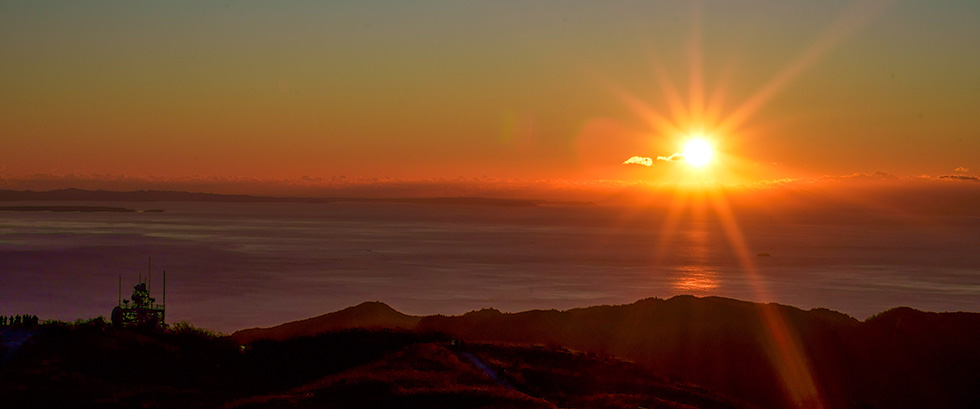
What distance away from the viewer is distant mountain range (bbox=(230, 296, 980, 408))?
41.8 m

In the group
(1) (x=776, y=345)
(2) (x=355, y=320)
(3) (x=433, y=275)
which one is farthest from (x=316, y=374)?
(3) (x=433, y=275)

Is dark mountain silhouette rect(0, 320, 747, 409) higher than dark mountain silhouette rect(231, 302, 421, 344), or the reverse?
dark mountain silhouette rect(0, 320, 747, 409)

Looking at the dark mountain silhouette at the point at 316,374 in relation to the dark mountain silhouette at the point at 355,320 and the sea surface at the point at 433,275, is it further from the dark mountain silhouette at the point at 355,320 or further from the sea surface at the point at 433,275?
the sea surface at the point at 433,275

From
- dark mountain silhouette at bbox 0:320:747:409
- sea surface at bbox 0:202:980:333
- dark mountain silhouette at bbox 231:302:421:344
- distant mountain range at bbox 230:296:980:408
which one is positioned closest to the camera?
dark mountain silhouette at bbox 0:320:747:409

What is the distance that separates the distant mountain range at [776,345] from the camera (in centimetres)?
4178

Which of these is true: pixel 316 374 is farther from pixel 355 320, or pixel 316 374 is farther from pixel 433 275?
pixel 433 275

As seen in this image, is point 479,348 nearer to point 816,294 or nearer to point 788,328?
point 788,328

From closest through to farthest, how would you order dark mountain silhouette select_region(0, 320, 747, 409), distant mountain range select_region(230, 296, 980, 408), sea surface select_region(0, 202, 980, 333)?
dark mountain silhouette select_region(0, 320, 747, 409)
distant mountain range select_region(230, 296, 980, 408)
sea surface select_region(0, 202, 980, 333)

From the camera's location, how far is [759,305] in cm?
5503

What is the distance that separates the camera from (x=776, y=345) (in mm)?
46719

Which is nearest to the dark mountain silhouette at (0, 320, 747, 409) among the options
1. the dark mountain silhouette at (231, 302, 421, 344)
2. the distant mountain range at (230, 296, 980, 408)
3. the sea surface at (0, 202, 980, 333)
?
the distant mountain range at (230, 296, 980, 408)

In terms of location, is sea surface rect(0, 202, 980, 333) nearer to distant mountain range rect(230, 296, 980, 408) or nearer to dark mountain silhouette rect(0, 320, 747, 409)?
distant mountain range rect(230, 296, 980, 408)

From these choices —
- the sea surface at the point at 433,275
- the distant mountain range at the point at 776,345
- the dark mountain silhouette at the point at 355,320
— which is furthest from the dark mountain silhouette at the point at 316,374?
the sea surface at the point at 433,275

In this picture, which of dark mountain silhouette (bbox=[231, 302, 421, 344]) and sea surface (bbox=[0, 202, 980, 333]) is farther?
sea surface (bbox=[0, 202, 980, 333])
